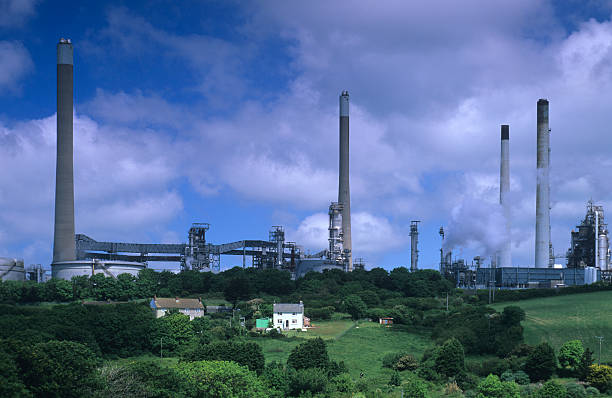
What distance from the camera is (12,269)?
5625 inches

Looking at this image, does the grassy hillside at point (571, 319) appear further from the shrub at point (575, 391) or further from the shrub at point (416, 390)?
the shrub at point (416, 390)

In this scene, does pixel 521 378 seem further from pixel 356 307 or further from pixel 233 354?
pixel 356 307

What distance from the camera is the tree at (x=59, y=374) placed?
4688cm

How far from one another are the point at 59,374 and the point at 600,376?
45.2 metres

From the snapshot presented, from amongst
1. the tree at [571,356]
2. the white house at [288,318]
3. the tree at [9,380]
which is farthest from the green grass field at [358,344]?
the tree at [9,380]

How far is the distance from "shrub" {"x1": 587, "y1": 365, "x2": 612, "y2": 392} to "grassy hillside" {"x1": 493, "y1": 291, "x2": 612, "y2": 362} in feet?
32.1

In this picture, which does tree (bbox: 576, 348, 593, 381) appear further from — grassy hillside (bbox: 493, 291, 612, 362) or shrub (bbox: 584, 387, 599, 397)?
grassy hillside (bbox: 493, 291, 612, 362)

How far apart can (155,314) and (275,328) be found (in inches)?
707

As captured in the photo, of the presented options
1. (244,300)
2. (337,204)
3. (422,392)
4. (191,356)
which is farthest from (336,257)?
(422,392)

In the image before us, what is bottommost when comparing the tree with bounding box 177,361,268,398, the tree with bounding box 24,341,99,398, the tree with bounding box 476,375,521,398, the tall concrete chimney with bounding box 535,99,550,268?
the tree with bounding box 476,375,521,398

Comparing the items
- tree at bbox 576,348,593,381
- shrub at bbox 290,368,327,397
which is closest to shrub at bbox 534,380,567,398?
tree at bbox 576,348,593,381

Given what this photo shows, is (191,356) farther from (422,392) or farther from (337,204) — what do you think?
(337,204)

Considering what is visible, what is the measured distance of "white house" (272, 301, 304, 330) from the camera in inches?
3802

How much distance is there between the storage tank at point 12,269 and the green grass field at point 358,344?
236 ft
